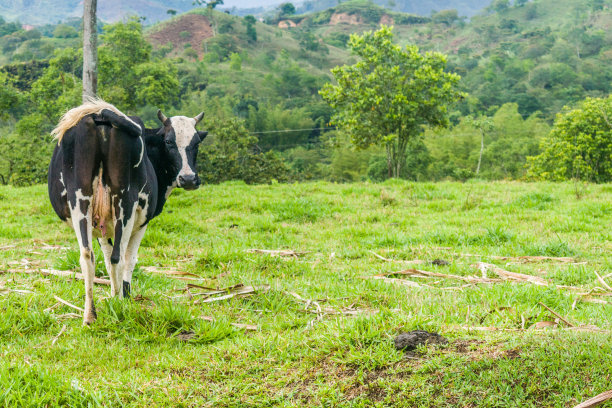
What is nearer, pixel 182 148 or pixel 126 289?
pixel 126 289

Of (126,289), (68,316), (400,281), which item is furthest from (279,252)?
(68,316)

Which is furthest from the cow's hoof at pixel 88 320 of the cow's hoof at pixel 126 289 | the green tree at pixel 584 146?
the green tree at pixel 584 146

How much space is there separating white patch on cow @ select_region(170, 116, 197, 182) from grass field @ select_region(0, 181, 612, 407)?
1.32 metres

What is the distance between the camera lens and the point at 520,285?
5.71 meters

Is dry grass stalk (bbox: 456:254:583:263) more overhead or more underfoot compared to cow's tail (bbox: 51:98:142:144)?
more underfoot

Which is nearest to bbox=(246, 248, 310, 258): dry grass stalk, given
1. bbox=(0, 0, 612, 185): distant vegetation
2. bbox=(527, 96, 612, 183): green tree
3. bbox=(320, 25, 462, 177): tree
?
bbox=(0, 0, 612, 185): distant vegetation

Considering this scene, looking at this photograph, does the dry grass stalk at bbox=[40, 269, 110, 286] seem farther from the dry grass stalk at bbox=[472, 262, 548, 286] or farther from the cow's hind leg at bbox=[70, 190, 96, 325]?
the dry grass stalk at bbox=[472, 262, 548, 286]

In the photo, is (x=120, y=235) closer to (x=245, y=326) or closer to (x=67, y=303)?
(x=67, y=303)

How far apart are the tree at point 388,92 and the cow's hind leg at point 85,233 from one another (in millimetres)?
24936

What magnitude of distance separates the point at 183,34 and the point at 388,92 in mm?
176885

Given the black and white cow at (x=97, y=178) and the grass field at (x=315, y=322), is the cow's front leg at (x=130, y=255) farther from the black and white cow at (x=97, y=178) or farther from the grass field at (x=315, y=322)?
the black and white cow at (x=97, y=178)

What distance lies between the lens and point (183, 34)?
625 feet

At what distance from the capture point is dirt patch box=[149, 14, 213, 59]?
18762 centimetres

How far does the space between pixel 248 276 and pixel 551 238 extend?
17.5ft
